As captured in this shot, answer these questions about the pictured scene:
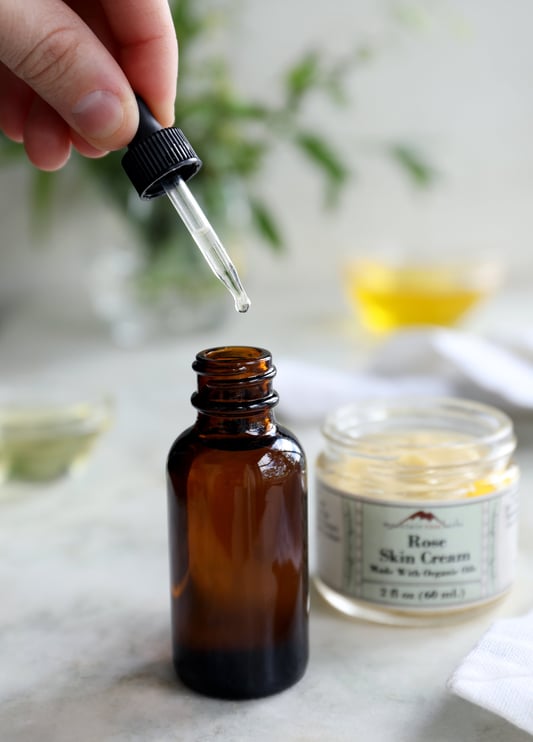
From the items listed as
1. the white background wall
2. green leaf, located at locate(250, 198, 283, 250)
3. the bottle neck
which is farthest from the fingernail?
the white background wall

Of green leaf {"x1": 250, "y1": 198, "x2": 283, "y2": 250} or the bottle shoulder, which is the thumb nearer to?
the bottle shoulder

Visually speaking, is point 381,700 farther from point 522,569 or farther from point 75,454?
point 75,454

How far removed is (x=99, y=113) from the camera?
0.57 meters

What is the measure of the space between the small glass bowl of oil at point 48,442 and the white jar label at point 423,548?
33 cm

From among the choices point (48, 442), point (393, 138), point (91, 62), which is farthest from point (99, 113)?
point (393, 138)

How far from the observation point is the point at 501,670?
1.83ft

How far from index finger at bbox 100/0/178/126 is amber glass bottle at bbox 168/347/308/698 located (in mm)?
181

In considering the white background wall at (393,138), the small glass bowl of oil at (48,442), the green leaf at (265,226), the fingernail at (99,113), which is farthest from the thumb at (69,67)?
the white background wall at (393,138)

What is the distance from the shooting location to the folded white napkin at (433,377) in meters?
1.00

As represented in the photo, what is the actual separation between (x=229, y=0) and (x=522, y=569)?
1151 mm

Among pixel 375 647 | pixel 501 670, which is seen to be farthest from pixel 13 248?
pixel 501 670

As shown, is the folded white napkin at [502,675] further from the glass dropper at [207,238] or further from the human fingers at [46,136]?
the human fingers at [46,136]

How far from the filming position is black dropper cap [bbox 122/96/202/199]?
1.90 feet

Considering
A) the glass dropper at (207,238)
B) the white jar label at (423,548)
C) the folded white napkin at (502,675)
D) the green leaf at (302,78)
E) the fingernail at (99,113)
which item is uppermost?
the green leaf at (302,78)
